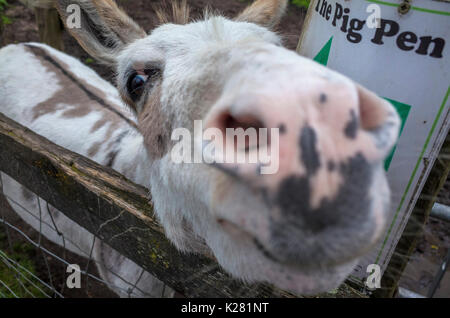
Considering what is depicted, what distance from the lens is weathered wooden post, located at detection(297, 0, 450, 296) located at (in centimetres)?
116

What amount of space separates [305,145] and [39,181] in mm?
1481

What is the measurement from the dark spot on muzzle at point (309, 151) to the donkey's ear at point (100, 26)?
5.91 ft

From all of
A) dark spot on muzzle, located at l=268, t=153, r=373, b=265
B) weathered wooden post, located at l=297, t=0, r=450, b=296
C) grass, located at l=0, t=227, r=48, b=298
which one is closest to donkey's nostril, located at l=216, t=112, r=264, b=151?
dark spot on muzzle, located at l=268, t=153, r=373, b=265

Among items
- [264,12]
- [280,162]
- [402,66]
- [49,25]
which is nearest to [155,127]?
[280,162]

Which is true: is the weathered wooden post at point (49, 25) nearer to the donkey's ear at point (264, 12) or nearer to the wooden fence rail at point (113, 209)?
the donkey's ear at point (264, 12)

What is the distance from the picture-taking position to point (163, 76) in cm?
147

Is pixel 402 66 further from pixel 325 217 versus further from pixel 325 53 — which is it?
pixel 325 217

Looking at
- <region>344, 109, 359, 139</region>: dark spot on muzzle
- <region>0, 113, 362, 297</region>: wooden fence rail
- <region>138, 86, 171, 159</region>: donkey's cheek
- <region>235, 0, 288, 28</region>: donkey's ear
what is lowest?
<region>0, 113, 362, 297</region>: wooden fence rail

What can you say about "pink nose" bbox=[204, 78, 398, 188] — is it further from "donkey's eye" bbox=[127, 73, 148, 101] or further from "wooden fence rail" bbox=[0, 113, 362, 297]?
"donkey's eye" bbox=[127, 73, 148, 101]

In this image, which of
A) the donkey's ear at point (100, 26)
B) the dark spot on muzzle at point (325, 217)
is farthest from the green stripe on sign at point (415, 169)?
the donkey's ear at point (100, 26)

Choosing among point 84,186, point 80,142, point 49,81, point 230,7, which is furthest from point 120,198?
point 230,7

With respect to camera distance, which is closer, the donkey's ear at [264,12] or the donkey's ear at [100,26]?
the donkey's ear at [100,26]

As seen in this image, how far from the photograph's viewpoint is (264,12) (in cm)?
221

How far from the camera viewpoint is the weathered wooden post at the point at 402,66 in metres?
1.16
